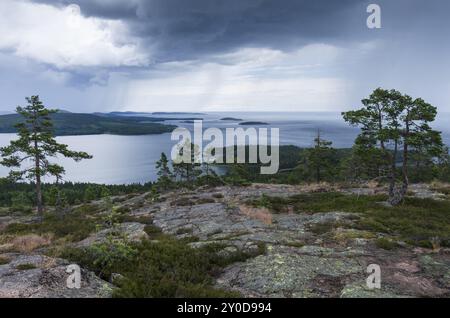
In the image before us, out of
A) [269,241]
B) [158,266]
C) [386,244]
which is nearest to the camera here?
[158,266]

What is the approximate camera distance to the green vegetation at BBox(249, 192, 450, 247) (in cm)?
1605

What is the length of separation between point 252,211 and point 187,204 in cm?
897

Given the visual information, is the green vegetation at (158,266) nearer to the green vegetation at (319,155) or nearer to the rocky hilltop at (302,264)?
the rocky hilltop at (302,264)

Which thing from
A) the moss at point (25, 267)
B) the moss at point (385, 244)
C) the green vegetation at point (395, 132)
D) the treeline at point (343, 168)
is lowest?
the moss at point (385, 244)

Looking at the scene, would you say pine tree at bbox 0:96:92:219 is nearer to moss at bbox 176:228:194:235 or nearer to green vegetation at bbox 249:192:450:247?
moss at bbox 176:228:194:235

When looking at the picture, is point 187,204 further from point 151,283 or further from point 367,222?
point 151,283

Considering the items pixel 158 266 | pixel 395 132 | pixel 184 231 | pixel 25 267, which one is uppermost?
pixel 395 132

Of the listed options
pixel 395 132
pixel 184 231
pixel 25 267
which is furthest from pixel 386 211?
pixel 25 267

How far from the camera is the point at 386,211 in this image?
20.4 m

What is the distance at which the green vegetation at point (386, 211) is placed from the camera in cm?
1605

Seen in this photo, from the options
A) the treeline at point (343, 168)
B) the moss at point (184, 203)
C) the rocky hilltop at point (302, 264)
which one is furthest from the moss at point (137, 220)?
the treeline at point (343, 168)

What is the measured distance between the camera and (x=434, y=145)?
833 inches

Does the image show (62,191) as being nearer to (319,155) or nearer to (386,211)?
(319,155)

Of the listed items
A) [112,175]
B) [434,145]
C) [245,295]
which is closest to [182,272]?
[245,295]
